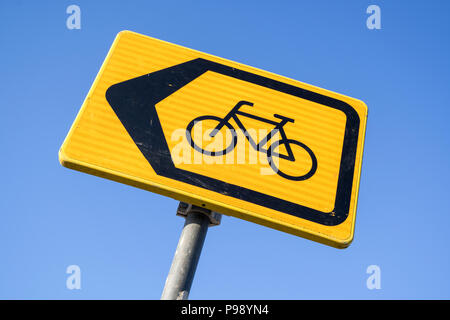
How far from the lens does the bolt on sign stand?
1987 millimetres

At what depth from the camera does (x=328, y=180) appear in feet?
7.29

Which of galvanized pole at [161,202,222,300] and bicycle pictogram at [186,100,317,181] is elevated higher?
bicycle pictogram at [186,100,317,181]

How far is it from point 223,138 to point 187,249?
67 cm

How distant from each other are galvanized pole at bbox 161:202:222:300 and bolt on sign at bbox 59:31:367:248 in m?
0.10

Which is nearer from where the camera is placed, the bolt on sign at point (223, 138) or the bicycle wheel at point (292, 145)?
the bolt on sign at point (223, 138)

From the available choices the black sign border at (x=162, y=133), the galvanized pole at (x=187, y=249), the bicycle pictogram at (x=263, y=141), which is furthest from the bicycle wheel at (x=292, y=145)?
the galvanized pole at (x=187, y=249)

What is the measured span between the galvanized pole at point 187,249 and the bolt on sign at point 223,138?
3.8 inches

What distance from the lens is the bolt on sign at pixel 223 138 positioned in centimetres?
199

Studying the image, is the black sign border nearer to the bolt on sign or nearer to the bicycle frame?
the bolt on sign

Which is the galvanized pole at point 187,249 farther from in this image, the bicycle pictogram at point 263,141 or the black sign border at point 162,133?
the bicycle pictogram at point 263,141

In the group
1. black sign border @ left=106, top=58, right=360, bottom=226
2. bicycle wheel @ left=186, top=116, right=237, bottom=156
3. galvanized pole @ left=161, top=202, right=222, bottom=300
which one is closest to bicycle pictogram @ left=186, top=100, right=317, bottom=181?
bicycle wheel @ left=186, top=116, right=237, bottom=156

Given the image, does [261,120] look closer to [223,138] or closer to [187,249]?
[223,138]

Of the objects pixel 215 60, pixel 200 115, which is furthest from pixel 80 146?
pixel 215 60
